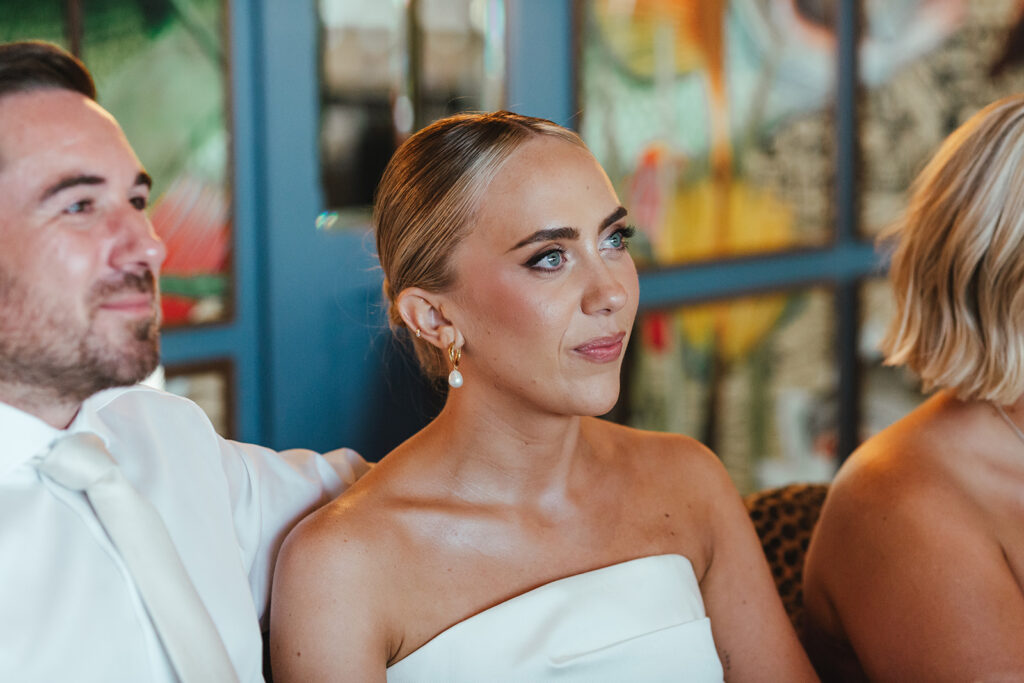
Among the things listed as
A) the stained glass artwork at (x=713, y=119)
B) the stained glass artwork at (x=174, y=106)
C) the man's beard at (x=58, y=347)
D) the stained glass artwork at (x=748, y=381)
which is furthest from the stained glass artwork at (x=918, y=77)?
the man's beard at (x=58, y=347)

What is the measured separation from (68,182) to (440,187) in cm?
59

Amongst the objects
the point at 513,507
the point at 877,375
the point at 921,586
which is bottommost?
the point at 877,375

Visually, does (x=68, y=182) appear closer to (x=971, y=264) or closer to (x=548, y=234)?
(x=548, y=234)

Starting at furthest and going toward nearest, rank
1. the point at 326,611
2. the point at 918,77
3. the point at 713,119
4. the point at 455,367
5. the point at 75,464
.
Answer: the point at 918,77
the point at 713,119
the point at 455,367
the point at 326,611
the point at 75,464

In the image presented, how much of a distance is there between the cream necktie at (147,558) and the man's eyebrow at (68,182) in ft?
1.13

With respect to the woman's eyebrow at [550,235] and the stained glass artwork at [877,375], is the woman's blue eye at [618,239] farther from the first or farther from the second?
the stained glass artwork at [877,375]

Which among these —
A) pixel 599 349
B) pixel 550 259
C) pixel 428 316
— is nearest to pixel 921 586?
pixel 599 349

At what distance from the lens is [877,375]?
5316 mm

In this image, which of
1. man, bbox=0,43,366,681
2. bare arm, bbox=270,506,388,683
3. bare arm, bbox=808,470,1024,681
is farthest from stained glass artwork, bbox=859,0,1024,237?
man, bbox=0,43,366,681

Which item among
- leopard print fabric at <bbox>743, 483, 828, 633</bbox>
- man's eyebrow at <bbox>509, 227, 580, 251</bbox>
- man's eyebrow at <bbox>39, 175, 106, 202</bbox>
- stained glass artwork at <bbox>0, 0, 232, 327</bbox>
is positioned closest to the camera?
man's eyebrow at <bbox>39, 175, 106, 202</bbox>

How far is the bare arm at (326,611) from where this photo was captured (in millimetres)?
1619

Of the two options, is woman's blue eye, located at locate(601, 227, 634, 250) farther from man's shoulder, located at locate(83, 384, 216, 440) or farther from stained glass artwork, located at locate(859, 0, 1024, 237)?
stained glass artwork, located at locate(859, 0, 1024, 237)

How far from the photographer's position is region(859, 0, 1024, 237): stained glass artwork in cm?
508

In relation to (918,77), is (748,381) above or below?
below
